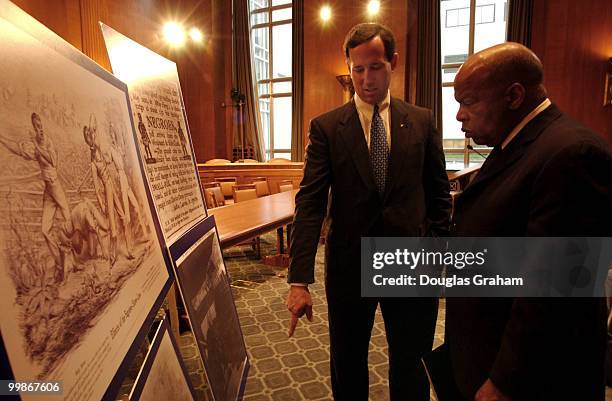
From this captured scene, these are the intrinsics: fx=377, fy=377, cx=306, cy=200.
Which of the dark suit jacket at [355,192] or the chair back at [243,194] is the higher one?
the dark suit jacket at [355,192]

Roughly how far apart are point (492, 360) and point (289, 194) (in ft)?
13.2

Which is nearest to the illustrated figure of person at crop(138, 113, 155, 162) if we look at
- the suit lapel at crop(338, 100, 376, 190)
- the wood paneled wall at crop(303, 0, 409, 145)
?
the suit lapel at crop(338, 100, 376, 190)

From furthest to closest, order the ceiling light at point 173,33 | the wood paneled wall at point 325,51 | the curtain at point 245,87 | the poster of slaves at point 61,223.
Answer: the curtain at point 245,87, the wood paneled wall at point 325,51, the ceiling light at point 173,33, the poster of slaves at point 61,223

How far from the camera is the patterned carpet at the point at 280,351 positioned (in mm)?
2229

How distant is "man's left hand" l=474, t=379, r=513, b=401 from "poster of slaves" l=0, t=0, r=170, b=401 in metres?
0.87

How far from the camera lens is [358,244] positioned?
1470 millimetres

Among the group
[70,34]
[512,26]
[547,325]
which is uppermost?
[512,26]

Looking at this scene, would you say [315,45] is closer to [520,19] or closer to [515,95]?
[520,19]

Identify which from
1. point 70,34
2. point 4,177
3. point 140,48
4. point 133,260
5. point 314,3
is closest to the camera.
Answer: point 4,177

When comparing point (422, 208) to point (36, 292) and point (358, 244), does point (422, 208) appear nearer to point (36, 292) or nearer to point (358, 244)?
point (358, 244)

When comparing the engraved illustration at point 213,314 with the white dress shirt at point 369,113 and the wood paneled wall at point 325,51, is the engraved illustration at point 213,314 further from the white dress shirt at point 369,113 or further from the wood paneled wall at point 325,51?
the wood paneled wall at point 325,51

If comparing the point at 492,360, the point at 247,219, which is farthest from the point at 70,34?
the point at 492,360

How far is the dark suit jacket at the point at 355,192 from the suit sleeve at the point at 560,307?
1.95 ft

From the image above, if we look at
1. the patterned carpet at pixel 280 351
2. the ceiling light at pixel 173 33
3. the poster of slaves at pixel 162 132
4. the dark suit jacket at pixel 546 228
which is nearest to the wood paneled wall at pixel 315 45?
the ceiling light at pixel 173 33
